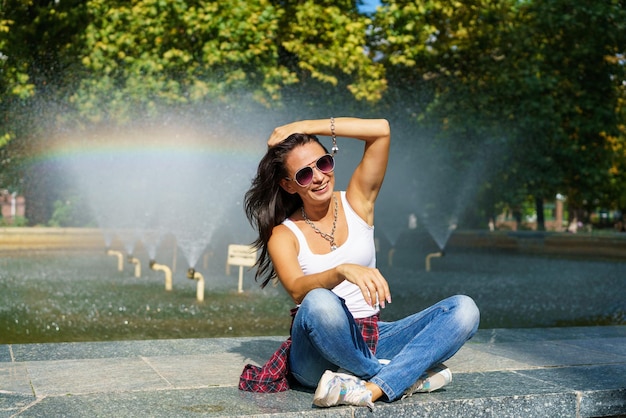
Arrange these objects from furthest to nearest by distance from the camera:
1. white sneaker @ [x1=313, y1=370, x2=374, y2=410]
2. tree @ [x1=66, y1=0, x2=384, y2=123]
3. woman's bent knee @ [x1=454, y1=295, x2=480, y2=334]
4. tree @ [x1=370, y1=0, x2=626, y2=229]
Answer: tree @ [x1=370, y1=0, x2=626, y2=229] < tree @ [x1=66, y1=0, x2=384, y2=123] < woman's bent knee @ [x1=454, y1=295, x2=480, y2=334] < white sneaker @ [x1=313, y1=370, x2=374, y2=410]

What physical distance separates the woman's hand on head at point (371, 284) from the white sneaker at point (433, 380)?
2.82ft

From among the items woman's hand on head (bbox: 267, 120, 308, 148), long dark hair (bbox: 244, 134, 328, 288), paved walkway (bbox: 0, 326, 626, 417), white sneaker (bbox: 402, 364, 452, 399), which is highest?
woman's hand on head (bbox: 267, 120, 308, 148)

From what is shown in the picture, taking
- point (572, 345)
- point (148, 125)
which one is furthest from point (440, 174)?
point (572, 345)

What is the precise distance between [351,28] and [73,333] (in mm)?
14697

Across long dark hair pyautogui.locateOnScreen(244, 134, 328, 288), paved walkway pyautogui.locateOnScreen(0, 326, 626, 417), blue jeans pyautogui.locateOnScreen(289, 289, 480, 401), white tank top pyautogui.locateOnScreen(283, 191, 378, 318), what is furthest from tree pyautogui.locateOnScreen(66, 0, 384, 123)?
blue jeans pyautogui.locateOnScreen(289, 289, 480, 401)

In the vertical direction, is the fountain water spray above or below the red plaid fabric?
above

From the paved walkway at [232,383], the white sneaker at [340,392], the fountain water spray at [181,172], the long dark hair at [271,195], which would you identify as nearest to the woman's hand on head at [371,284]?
the white sneaker at [340,392]

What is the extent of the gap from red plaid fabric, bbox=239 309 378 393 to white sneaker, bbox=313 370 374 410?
440 millimetres

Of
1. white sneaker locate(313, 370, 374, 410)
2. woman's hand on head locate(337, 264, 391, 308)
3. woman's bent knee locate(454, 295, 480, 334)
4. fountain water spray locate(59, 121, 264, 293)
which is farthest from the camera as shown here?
fountain water spray locate(59, 121, 264, 293)

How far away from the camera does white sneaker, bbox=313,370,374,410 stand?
13.8 ft

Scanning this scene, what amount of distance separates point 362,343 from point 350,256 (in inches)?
17.8

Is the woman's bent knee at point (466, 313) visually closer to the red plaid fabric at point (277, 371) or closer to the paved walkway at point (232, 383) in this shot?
the paved walkway at point (232, 383)

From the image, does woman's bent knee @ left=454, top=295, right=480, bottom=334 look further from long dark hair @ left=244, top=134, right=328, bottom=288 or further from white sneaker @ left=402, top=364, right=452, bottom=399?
long dark hair @ left=244, top=134, right=328, bottom=288

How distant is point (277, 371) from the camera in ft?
15.3
